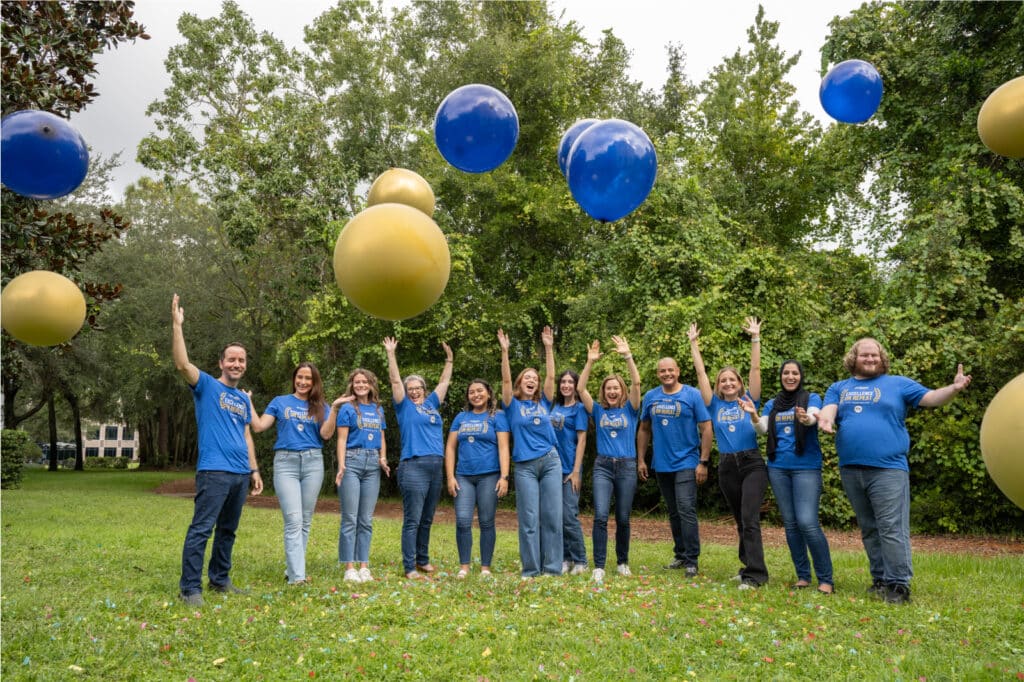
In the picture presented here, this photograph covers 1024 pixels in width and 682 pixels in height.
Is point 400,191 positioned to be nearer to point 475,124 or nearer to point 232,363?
point 475,124

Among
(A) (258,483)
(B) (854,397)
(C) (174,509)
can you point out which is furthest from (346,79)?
(B) (854,397)

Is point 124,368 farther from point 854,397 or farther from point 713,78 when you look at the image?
point 854,397

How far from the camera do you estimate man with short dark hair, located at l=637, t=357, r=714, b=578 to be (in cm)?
671

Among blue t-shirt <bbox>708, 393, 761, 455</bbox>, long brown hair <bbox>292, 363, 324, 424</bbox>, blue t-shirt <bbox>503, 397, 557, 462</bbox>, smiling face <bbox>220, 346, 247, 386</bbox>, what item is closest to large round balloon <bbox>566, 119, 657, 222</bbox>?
blue t-shirt <bbox>503, 397, 557, 462</bbox>

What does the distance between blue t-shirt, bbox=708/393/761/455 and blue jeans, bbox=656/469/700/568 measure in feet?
1.42

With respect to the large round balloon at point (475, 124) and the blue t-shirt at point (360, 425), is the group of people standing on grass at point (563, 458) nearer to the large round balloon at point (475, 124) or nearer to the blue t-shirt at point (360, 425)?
the blue t-shirt at point (360, 425)

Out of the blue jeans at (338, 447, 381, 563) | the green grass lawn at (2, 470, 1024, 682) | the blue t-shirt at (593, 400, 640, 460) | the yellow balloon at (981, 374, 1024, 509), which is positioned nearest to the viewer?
the yellow balloon at (981, 374, 1024, 509)

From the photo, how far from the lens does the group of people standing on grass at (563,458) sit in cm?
549

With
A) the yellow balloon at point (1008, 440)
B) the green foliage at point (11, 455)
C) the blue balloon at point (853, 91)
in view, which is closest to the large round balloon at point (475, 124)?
the yellow balloon at point (1008, 440)

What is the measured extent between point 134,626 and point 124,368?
20.5m

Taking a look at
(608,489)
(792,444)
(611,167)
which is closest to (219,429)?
(608,489)

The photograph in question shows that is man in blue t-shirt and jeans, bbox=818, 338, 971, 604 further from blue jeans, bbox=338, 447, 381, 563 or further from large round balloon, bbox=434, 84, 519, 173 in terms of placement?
blue jeans, bbox=338, 447, 381, 563

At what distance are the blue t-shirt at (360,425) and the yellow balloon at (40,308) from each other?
2.46 metres

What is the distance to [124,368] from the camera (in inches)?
896
